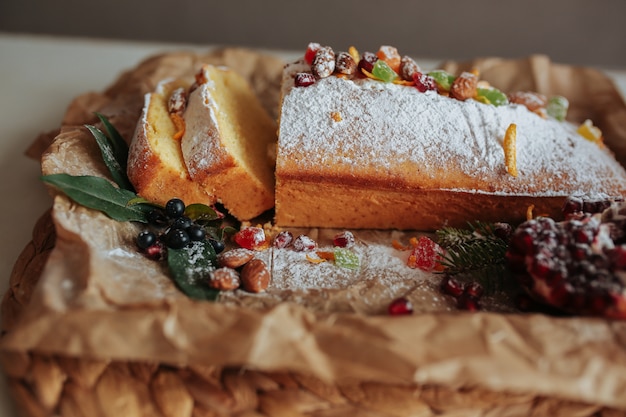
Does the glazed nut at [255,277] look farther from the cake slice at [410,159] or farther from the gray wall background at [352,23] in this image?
the gray wall background at [352,23]

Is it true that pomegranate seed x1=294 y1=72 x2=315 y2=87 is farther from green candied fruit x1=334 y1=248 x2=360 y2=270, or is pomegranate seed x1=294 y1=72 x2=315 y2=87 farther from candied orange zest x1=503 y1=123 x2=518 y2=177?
candied orange zest x1=503 y1=123 x2=518 y2=177

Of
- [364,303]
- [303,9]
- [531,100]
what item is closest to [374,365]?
[364,303]

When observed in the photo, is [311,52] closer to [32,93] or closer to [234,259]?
[234,259]

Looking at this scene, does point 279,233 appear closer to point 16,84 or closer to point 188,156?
point 188,156

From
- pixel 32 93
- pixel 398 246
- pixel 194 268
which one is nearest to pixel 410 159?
pixel 398 246

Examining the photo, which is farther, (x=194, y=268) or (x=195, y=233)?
(x=195, y=233)
